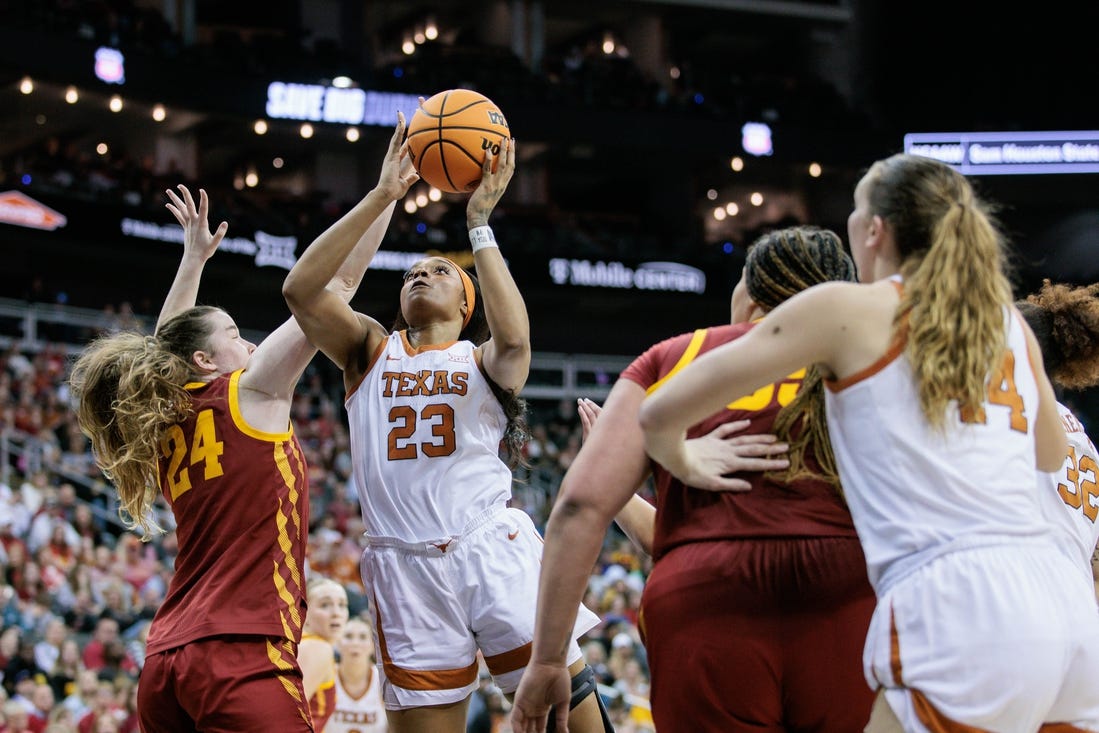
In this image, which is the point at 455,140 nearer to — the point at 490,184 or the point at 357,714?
the point at 490,184

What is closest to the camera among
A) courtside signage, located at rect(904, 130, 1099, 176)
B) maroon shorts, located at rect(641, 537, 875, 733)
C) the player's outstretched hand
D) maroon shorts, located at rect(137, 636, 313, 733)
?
maroon shorts, located at rect(641, 537, 875, 733)

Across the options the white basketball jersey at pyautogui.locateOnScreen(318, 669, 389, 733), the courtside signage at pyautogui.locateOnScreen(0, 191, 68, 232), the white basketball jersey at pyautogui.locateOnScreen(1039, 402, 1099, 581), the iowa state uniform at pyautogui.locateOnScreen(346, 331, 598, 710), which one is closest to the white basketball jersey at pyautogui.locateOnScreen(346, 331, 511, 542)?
the iowa state uniform at pyautogui.locateOnScreen(346, 331, 598, 710)

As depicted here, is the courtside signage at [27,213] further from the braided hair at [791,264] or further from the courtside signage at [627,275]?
the braided hair at [791,264]

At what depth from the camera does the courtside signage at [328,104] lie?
1057 inches

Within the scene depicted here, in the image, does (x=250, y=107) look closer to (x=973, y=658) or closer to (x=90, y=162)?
(x=90, y=162)

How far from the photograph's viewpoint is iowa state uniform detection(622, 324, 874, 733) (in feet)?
9.65

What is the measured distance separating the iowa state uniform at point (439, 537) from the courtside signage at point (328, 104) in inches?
907

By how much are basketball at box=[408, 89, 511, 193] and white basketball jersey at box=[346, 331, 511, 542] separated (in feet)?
2.18

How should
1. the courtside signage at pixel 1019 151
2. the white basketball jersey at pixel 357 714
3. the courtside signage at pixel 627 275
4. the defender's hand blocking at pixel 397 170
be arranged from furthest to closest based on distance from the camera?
the courtside signage at pixel 1019 151 < the courtside signage at pixel 627 275 < the white basketball jersey at pixel 357 714 < the defender's hand blocking at pixel 397 170

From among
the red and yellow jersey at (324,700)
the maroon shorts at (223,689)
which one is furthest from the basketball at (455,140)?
the red and yellow jersey at (324,700)

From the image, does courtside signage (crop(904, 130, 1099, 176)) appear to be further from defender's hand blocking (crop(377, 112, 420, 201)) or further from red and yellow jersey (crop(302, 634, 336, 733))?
defender's hand blocking (crop(377, 112, 420, 201))

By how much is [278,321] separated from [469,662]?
2445 centimetres

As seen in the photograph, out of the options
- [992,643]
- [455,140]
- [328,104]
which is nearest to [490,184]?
[455,140]

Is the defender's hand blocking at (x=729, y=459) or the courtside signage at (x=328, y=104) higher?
the courtside signage at (x=328, y=104)
